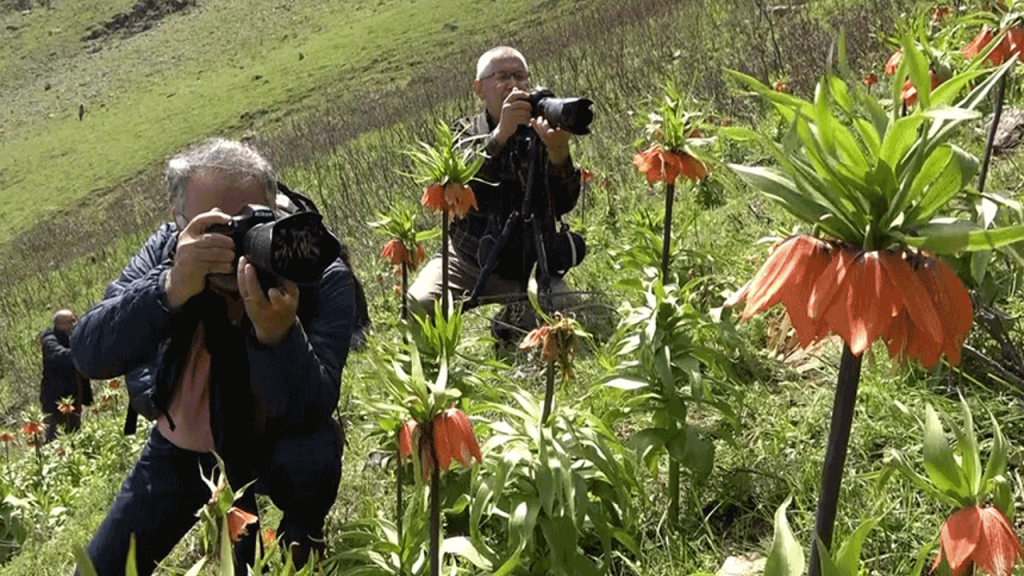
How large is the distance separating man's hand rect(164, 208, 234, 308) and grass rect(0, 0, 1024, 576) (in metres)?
0.42

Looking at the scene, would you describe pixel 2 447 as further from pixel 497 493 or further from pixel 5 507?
pixel 497 493

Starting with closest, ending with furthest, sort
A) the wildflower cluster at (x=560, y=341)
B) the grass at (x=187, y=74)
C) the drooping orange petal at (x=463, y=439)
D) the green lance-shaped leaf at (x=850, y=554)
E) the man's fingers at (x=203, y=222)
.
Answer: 1. the green lance-shaped leaf at (x=850, y=554)
2. the drooping orange petal at (x=463, y=439)
3. the wildflower cluster at (x=560, y=341)
4. the man's fingers at (x=203, y=222)
5. the grass at (x=187, y=74)

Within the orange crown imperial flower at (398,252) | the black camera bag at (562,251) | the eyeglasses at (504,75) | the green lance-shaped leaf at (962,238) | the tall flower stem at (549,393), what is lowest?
the black camera bag at (562,251)

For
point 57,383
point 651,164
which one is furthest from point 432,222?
point 651,164

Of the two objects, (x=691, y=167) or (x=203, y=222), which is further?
(x=691, y=167)

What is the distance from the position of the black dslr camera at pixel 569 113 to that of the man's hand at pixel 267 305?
4.03 ft

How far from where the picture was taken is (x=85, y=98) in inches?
1276

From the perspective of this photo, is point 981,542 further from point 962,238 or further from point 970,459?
point 962,238

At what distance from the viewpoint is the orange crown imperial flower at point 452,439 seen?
4.75ft

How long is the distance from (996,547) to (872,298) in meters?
0.36

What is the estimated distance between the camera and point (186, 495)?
240cm

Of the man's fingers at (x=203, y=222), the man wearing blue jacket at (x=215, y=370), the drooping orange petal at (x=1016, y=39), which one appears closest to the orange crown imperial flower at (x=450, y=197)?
the man wearing blue jacket at (x=215, y=370)

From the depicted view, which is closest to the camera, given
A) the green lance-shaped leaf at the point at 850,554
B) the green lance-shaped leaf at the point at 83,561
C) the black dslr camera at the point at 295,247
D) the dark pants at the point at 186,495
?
the green lance-shaped leaf at the point at 83,561

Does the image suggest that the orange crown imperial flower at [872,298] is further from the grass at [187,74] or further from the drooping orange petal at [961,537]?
the grass at [187,74]
